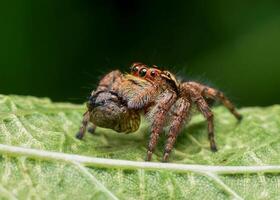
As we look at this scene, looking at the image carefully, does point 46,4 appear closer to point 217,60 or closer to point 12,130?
point 217,60

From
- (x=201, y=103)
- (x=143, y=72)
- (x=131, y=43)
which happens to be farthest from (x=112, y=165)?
(x=131, y=43)

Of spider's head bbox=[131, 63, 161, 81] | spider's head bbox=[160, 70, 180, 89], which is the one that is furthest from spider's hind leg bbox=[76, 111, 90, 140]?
spider's head bbox=[160, 70, 180, 89]

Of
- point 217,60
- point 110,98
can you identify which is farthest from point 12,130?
point 217,60

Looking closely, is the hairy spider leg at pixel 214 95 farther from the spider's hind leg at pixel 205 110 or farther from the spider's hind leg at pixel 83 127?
the spider's hind leg at pixel 83 127

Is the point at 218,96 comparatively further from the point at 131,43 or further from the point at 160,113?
the point at 131,43

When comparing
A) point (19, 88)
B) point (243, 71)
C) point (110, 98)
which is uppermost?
point (110, 98)

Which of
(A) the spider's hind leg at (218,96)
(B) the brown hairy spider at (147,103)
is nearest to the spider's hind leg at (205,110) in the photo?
(B) the brown hairy spider at (147,103)

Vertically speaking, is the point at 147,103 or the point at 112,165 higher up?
the point at 147,103
